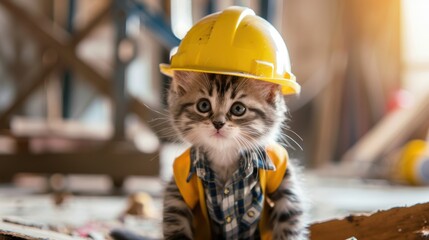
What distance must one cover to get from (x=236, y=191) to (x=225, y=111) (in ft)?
0.69

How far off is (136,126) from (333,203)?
2.67m

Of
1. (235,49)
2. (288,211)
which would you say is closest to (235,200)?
(288,211)

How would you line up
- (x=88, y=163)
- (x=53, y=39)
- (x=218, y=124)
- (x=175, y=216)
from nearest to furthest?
(x=218, y=124) → (x=175, y=216) → (x=88, y=163) → (x=53, y=39)

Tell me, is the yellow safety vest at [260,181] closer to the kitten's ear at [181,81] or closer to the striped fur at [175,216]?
the striped fur at [175,216]

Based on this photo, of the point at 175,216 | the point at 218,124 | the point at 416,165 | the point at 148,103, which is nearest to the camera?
the point at 218,124

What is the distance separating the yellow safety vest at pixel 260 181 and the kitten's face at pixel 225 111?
51 millimetres

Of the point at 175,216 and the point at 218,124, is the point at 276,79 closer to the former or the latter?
the point at 218,124

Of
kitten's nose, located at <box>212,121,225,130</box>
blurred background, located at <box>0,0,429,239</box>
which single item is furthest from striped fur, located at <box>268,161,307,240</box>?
blurred background, located at <box>0,0,429,239</box>

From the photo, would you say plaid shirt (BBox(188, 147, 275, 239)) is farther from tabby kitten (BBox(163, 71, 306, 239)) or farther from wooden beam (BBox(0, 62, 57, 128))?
wooden beam (BBox(0, 62, 57, 128))

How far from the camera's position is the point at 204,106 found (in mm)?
1643

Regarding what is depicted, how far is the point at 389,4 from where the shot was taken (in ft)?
20.3

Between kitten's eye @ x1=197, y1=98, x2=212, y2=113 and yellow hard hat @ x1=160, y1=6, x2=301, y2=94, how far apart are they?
0.28ft

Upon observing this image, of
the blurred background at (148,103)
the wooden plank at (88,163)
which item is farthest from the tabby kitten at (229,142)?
the wooden plank at (88,163)

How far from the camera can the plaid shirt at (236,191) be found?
165 centimetres
